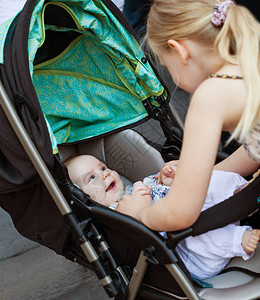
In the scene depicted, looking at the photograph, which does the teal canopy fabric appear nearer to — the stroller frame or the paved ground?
the stroller frame

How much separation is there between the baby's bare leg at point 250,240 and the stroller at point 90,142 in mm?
108

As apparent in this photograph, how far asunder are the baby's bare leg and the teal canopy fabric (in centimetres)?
89

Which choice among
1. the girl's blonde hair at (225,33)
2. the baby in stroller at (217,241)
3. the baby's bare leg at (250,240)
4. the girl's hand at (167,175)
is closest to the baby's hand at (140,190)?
the baby in stroller at (217,241)

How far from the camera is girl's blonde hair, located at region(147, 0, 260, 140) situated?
4.45 ft

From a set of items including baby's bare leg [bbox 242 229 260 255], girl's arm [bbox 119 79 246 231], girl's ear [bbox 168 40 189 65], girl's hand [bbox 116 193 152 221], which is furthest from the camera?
girl's hand [bbox 116 193 152 221]

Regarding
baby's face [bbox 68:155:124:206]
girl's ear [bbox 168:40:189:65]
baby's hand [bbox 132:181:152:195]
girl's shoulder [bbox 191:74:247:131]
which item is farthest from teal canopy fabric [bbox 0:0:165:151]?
girl's shoulder [bbox 191:74:247:131]

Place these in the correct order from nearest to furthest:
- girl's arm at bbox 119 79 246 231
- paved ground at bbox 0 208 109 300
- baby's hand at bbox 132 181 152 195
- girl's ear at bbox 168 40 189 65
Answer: girl's arm at bbox 119 79 246 231 < girl's ear at bbox 168 40 189 65 < baby's hand at bbox 132 181 152 195 < paved ground at bbox 0 208 109 300

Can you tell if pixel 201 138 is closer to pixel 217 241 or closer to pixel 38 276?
pixel 217 241

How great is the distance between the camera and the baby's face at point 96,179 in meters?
2.16

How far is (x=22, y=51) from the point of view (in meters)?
1.68

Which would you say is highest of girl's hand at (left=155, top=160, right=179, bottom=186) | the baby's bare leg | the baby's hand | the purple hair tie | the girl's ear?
the purple hair tie

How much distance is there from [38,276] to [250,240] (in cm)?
141

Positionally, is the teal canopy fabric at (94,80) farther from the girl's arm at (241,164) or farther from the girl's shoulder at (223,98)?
the girl's shoulder at (223,98)

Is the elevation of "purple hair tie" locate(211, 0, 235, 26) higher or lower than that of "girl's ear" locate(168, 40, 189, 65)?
higher
